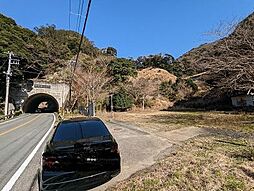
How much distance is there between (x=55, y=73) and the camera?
54.3 meters

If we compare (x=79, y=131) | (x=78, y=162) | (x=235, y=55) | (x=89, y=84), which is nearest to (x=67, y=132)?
(x=79, y=131)

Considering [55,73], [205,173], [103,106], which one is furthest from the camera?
[55,73]

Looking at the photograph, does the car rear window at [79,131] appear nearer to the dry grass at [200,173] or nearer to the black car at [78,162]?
the black car at [78,162]

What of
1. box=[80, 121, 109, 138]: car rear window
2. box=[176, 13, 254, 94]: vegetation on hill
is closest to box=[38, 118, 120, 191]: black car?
box=[80, 121, 109, 138]: car rear window

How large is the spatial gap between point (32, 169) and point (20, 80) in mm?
40276

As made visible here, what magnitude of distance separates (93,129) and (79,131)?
0.31m

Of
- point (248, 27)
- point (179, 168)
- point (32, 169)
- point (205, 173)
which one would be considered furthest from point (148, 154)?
point (248, 27)

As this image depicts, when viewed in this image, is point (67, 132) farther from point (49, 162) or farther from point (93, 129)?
point (49, 162)

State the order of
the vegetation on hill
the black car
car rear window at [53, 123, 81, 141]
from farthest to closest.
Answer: the vegetation on hill, car rear window at [53, 123, 81, 141], the black car

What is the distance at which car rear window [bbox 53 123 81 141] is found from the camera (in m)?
4.84

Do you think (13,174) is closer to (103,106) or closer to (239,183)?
(239,183)

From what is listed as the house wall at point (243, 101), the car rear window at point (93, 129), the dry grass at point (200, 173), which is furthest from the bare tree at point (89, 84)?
the car rear window at point (93, 129)

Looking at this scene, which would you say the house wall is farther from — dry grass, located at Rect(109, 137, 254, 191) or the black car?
the black car

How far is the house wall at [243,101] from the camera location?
33906mm
